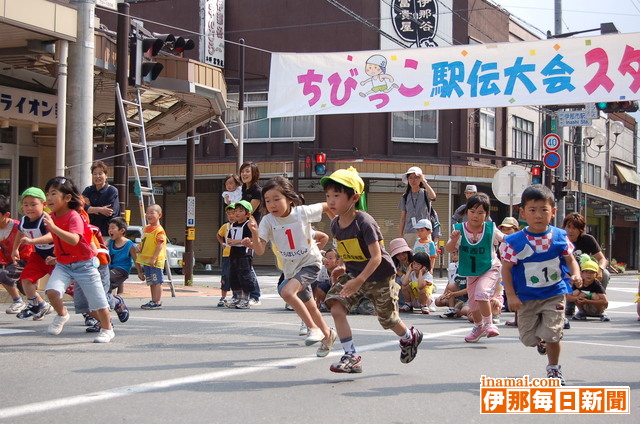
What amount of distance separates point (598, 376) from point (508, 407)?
1.53 meters

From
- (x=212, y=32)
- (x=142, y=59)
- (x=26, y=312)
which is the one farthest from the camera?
(x=212, y=32)

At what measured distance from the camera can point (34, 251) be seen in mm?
8430

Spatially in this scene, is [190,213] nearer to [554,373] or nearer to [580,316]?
[580,316]

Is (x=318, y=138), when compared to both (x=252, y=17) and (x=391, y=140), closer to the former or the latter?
(x=391, y=140)

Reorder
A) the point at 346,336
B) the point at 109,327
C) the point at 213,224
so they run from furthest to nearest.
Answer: the point at 213,224 → the point at 109,327 → the point at 346,336

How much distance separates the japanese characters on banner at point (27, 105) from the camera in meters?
14.6

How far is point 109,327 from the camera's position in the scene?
7434mm

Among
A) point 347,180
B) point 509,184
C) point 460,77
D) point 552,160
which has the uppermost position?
point 460,77

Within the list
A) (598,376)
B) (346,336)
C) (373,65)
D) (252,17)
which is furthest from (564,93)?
(252,17)

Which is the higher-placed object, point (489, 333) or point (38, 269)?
point (38, 269)

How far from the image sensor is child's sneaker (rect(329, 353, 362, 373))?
5754mm

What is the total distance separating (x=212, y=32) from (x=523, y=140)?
600 inches

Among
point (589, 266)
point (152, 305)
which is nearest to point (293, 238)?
point (152, 305)

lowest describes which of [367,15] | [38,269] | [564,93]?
[38,269]
